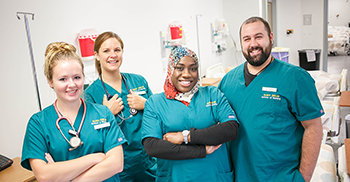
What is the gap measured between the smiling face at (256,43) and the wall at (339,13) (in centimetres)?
1177

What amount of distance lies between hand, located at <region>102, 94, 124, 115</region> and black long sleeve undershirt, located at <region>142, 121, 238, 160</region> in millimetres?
393

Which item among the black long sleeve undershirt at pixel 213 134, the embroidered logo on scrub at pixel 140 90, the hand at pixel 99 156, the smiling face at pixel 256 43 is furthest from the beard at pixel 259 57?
the hand at pixel 99 156

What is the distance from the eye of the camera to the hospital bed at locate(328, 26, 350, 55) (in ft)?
33.9

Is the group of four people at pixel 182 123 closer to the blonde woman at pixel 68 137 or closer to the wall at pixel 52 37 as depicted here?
the blonde woman at pixel 68 137

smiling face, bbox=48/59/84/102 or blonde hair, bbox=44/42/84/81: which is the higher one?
blonde hair, bbox=44/42/84/81

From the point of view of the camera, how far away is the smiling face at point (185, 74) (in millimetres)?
1525

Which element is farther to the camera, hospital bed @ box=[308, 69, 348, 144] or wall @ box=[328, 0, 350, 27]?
wall @ box=[328, 0, 350, 27]

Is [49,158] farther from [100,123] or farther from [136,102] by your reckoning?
[136,102]

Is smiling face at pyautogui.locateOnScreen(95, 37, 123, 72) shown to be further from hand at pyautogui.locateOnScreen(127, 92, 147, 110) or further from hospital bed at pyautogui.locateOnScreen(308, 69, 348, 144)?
hospital bed at pyautogui.locateOnScreen(308, 69, 348, 144)

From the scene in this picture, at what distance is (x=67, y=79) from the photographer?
133 centimetres

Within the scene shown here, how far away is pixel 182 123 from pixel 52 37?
1486mm

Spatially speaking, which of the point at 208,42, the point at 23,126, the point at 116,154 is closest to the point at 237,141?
the point at 116,154

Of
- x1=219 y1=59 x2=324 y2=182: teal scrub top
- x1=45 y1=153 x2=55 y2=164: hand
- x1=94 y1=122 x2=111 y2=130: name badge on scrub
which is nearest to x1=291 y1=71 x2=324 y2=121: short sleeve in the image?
x1=219 y1=59 x2=324 y2=182: teal scrub top

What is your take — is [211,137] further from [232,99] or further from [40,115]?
[40,115]
